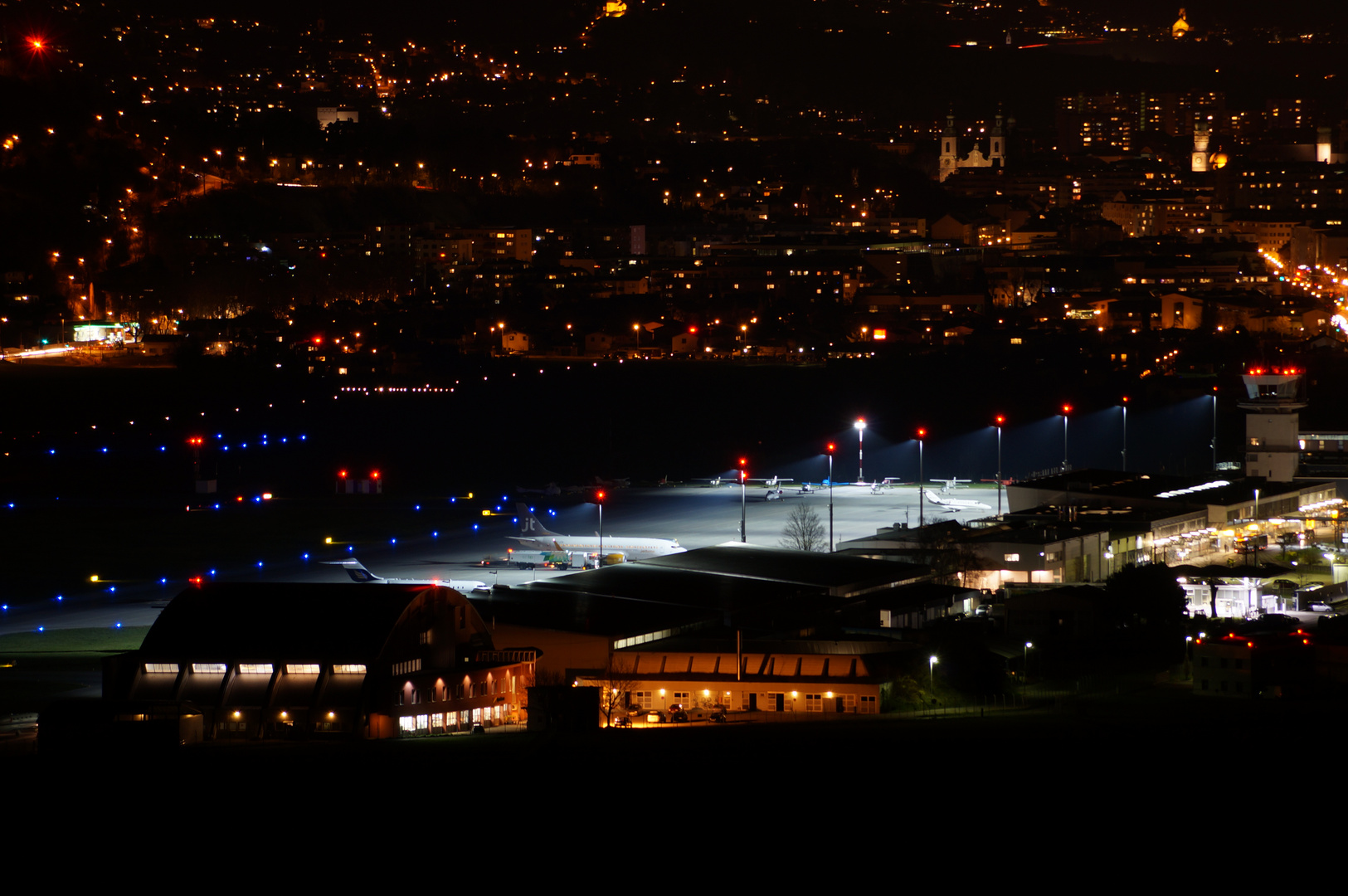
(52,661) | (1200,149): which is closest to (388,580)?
(52,661)

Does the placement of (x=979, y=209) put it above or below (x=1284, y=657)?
above

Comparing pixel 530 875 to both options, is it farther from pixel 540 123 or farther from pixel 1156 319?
pixel 540 123

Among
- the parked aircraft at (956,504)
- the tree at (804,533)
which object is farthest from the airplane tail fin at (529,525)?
the parked aircraft at (956,504)

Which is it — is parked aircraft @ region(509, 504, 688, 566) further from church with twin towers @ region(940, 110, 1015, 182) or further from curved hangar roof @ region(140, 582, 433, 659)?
church with twin towers @ region(940, 110, 1015, 182)

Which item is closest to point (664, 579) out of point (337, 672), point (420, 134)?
point (337, 672)

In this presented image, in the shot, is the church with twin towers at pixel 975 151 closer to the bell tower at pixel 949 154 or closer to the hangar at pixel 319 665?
the bell tower at pixel 949 154

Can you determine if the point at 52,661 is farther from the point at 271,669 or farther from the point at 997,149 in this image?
the point at 997,149
